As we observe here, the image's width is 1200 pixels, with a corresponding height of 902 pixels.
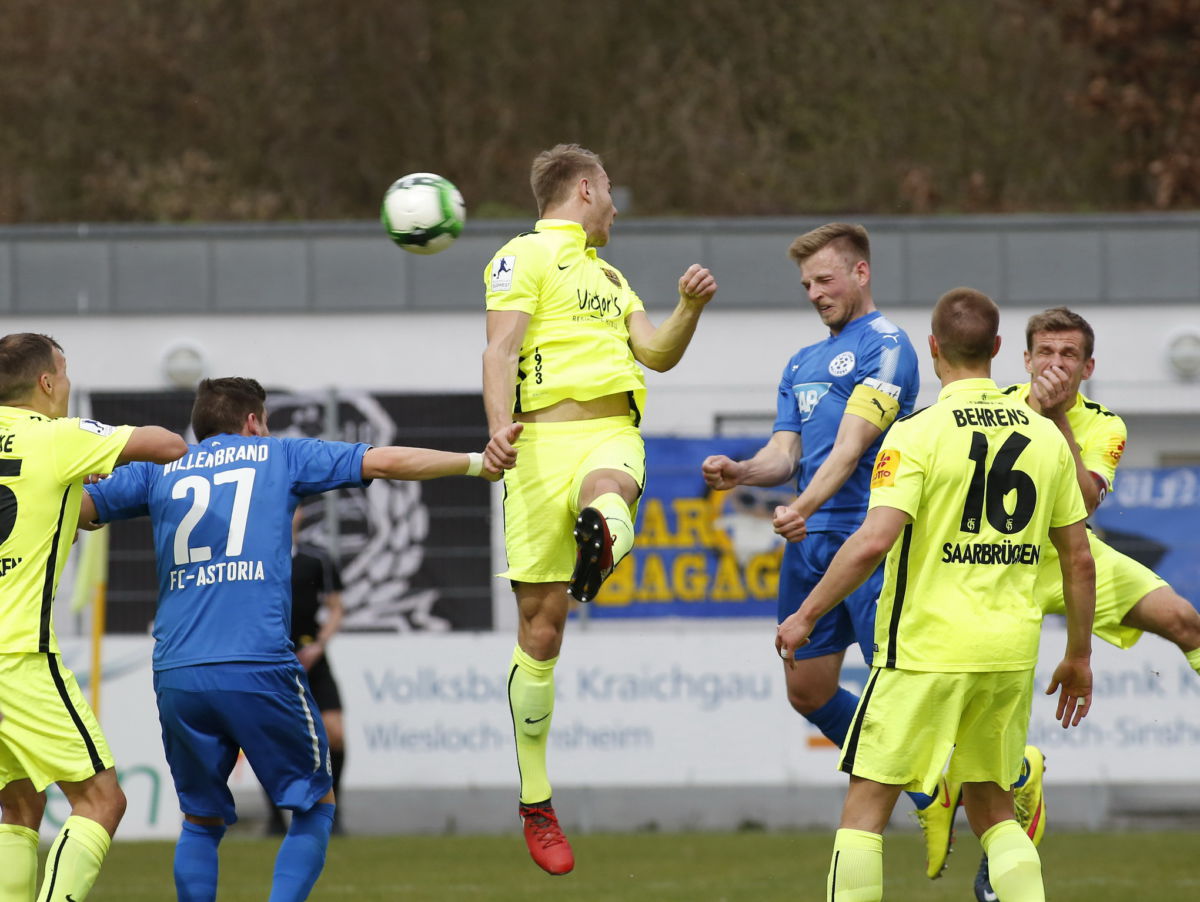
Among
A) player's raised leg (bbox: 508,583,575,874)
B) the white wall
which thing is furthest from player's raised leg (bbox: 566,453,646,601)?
the white wall

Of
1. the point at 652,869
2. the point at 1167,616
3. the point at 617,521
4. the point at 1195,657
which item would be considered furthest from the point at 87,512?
the point at 652,869

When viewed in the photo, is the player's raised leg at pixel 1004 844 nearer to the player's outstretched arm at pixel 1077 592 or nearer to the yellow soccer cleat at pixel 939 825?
the player's outstretched arm at pixel 1077 592

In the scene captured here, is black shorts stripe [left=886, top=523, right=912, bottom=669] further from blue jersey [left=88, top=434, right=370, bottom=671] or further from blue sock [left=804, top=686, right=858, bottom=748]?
blue jersey [left=88, top=434, right=370, bottom=671]

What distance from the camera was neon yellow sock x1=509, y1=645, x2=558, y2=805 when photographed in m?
7.25

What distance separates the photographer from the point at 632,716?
524 inches

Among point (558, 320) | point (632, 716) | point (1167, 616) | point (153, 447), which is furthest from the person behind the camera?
point (632, 716)

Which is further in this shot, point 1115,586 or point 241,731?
point 1115,586

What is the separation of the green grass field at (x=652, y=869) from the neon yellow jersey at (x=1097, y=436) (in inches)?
104

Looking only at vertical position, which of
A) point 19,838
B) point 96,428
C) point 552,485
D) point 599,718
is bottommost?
point 599,718

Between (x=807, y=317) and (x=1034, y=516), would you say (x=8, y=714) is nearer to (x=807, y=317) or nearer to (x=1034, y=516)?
(x=1034, y=516)

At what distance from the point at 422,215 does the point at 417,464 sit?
1412mm

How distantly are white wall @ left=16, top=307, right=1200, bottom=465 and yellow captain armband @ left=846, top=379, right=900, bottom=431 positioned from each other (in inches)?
267

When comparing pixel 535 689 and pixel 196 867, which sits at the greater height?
pixel 535 689

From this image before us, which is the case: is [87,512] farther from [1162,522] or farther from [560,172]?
[1162,522]
